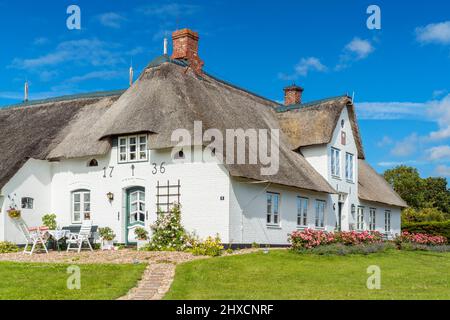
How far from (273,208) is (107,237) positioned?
661 centimetres

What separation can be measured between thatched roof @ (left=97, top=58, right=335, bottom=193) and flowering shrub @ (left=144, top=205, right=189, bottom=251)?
8.51ft

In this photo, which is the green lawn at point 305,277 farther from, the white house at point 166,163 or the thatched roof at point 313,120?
the thatched roof at point 313,120

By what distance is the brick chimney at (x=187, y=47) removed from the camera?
28.4 metres

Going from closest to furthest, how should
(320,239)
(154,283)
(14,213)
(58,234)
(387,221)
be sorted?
(154,283) → (320,239) → (58,234) → (14,213) → (387,221)

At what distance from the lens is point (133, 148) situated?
24297mm

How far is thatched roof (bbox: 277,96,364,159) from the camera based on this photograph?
1156 inches

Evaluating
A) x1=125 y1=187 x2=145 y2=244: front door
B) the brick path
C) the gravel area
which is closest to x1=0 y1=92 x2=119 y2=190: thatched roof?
x1=125 y1=187 x2=145 y2=244: front door

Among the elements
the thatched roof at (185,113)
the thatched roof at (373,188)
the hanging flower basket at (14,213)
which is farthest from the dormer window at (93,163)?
the thatched roof at (373,188)

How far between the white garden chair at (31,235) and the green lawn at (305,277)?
6565 millimetres

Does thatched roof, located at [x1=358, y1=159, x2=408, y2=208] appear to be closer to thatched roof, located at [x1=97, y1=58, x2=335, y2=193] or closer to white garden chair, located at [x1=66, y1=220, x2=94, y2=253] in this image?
thatched roof, located at [x1=97, y1=58, x2=335, y2=193]

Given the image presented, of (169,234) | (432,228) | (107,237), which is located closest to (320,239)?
(169,234)

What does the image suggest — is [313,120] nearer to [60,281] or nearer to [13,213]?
[13,213]

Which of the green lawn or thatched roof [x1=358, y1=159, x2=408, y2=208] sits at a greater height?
thatched roof [x1=358, y1=159, x2=408, y2=208]
